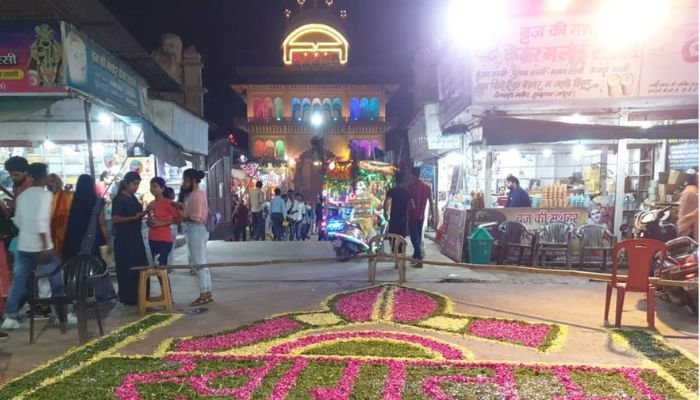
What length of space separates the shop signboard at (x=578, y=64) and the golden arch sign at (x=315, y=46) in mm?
24893

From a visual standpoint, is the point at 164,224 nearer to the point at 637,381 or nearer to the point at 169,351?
the point at 169,351

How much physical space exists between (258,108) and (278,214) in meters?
19.9

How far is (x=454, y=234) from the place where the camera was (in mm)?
10352

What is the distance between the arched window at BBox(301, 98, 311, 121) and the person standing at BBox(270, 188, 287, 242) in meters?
18.2

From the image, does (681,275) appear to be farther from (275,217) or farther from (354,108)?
(354,108)

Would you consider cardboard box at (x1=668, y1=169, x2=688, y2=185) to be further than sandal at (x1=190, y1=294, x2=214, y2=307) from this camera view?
Yes

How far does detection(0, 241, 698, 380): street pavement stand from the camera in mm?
4594

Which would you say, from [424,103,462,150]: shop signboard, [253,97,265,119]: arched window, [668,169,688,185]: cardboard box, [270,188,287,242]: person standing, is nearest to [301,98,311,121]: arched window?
[253,97,265,119]: arched window

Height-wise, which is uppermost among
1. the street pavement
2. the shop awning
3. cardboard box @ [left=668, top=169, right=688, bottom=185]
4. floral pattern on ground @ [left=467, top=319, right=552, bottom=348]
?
the shop awning

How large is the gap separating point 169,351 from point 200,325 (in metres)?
0.93

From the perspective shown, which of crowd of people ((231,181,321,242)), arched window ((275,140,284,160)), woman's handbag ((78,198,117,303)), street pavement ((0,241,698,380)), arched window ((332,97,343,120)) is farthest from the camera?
arched window ((332,97,343,120))

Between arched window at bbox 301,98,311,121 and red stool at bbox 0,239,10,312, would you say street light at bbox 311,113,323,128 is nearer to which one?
arched window at bbox 301,98,311,121

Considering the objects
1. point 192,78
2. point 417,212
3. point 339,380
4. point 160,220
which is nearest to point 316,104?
point 192,78

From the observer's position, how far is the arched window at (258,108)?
32094mm
